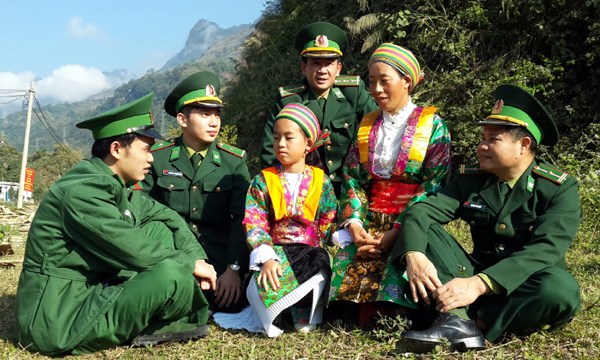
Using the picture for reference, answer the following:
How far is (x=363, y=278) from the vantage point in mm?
3596

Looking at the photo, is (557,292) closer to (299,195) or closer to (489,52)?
(299,195)

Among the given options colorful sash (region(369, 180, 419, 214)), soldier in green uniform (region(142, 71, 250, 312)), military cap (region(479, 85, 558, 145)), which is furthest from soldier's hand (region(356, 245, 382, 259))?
soldier in green uniform (region(142, 71, 250, 312))

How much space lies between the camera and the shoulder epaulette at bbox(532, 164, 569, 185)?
333 centimetres

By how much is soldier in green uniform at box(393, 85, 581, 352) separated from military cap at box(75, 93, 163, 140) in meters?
1.70

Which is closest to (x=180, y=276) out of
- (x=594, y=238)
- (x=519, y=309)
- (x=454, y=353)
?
(x=454, y=353)

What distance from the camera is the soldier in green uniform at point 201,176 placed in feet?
14.8

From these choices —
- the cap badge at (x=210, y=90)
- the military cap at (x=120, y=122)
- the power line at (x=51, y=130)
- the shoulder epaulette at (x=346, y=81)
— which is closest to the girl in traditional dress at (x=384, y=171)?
the shoulder epaulette at (x=346, y=81)

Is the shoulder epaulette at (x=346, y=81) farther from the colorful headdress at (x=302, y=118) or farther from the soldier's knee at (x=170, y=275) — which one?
the soldier's knee at (x=170, y=275)

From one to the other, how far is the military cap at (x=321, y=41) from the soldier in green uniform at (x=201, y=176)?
0.88m

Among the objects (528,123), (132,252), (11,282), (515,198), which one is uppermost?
(528,123)

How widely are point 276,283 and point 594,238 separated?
371 centimetres

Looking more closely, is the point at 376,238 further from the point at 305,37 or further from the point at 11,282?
the point at 11,282

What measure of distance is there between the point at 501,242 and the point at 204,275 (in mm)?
1807

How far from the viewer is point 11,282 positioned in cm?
525
